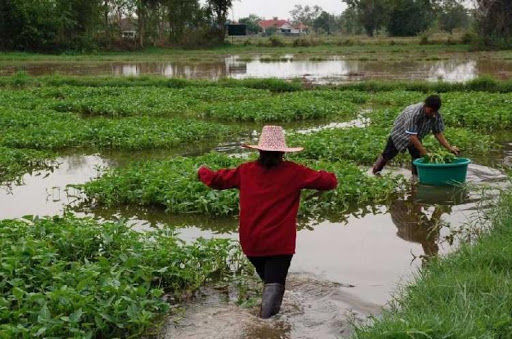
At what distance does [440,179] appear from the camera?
7.85 meters

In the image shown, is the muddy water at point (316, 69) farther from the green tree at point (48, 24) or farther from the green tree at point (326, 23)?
the green tree at point (326, 23)

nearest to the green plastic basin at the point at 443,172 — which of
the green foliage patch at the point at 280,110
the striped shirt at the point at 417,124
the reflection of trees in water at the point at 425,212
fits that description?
the reflection of trees in water at the point at 425,212

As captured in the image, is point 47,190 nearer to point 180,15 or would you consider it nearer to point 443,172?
point 443,172

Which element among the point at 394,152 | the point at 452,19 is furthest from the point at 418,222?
the point at 452,19

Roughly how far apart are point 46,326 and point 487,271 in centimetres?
316

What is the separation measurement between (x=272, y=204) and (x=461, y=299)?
4.83 ft

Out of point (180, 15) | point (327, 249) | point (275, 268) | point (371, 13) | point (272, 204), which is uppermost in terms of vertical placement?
point (371, 13)

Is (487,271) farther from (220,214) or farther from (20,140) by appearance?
(20,140)

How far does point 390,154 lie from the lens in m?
8.98

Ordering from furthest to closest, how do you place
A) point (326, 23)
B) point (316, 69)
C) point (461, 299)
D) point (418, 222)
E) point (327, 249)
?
point (326, 23)
point (316, 69)
point (418, 222)
point (327, 249)
point (461, 299)

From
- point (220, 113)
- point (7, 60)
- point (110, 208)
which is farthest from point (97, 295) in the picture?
point (7, 60)

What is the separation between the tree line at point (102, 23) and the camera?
43.2 metres

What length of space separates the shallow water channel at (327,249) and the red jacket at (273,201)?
Answer: 0.59 metres

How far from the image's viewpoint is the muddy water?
26673 millimetres
